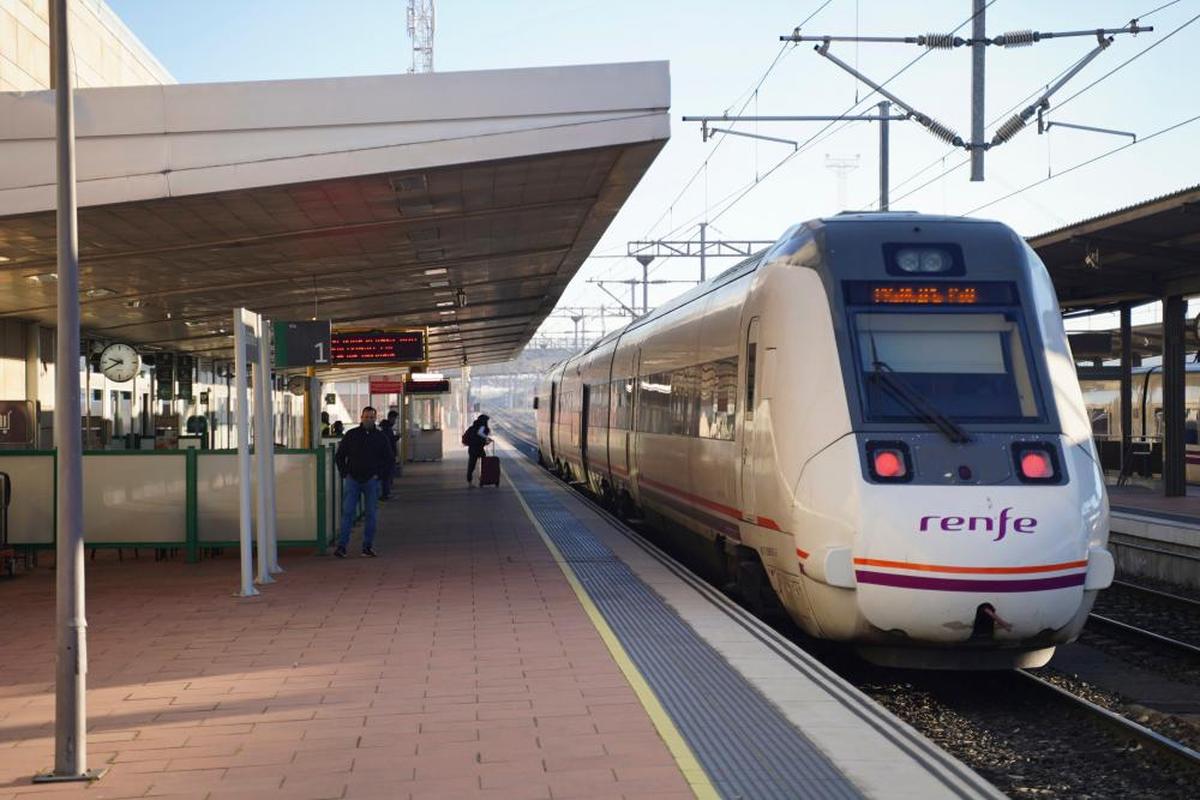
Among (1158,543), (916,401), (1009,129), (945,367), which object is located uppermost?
(1009,129)

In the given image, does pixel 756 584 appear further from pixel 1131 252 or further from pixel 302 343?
pixel 1131 252

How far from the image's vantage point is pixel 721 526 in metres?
11.3

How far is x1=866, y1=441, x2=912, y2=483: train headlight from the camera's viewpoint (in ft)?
27.3

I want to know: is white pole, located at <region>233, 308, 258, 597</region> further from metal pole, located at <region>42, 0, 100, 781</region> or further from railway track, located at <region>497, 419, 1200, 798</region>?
metal pole, located at <region>42, 0, 100, 781</region>

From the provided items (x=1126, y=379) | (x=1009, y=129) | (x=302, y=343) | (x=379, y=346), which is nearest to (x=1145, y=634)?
(x=1009, y=129)

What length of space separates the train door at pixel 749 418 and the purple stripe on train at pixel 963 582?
182 cm

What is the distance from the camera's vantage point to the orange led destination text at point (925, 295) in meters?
9.14

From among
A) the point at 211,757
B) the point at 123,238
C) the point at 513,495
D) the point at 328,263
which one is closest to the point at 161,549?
the point at 123,238

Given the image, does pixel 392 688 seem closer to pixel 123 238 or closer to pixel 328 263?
pixel 123 238

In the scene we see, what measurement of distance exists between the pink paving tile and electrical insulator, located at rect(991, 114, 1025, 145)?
6.75 m

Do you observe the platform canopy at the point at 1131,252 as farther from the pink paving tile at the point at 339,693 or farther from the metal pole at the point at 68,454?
the metal pole at the point at 68,454

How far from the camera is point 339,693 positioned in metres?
7.47

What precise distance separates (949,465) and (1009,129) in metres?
7.38

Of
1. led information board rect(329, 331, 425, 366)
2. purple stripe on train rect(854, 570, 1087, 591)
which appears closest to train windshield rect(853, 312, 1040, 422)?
purple stripe on train rect(854, 570, 1087, 591)
